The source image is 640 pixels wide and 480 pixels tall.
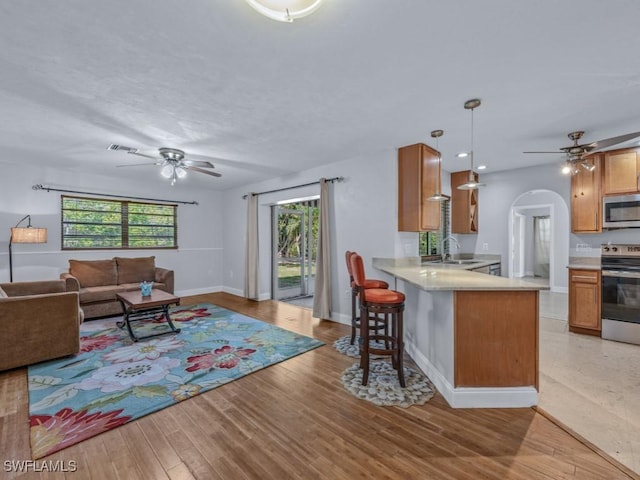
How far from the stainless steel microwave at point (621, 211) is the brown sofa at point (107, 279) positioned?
23.5 feet

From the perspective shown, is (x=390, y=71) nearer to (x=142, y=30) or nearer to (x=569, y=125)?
(x=142, y=30)

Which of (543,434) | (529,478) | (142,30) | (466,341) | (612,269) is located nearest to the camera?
(529,478)

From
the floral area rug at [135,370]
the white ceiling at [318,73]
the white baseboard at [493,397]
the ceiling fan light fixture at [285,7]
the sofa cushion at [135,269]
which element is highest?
the white ceiling at [318,73]

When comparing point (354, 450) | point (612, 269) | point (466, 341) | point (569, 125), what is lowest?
point (354, 450)

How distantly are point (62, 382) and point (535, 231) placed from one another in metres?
10.2

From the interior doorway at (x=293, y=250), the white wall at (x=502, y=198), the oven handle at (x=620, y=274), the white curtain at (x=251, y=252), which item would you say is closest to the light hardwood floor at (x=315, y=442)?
the oven handle at (x=620, y=274)

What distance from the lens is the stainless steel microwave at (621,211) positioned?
382 centimetres

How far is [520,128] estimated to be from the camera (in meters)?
3.29

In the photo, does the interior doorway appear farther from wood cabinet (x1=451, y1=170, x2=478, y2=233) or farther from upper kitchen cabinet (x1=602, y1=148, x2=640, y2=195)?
upper kitchen cabinet (x1=602, y1=148, x2=640, y2=195)

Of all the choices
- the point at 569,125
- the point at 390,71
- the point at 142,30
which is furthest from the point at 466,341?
the point at 142,30

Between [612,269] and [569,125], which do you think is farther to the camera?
[612,269]

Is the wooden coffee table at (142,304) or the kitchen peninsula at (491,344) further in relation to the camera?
the wooden coffee table at (142,304)

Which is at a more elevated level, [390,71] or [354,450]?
[390,71]

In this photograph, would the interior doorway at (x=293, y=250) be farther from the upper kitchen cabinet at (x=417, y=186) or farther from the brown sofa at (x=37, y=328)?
the brown sofa at (x=37, y=328)
